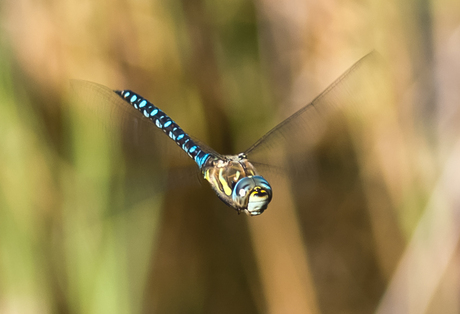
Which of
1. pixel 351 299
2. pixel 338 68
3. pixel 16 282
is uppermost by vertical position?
pixel 338 68

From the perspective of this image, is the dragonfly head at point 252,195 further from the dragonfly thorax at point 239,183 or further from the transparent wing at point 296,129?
the transparent wing at point 296,129

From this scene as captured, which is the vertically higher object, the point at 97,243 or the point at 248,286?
the point at 97,243

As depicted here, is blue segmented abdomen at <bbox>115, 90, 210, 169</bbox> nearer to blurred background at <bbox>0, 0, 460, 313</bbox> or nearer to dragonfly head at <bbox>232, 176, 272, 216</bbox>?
blurred background at <bbox>0, 0, 460, 313</bbox>

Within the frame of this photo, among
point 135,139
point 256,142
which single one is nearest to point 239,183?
point 256,142

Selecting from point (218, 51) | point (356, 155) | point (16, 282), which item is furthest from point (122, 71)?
point (356, 155)

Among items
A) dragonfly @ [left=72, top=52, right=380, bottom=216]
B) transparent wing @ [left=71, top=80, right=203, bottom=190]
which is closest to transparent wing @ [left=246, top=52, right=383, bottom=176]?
dragonfly @ [left=72, top=52, right=380, bottom=216]

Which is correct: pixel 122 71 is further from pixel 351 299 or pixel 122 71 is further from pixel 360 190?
pixel 351 299

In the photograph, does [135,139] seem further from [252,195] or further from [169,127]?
[252,195]

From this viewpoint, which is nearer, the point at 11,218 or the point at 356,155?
the point at 11,218
